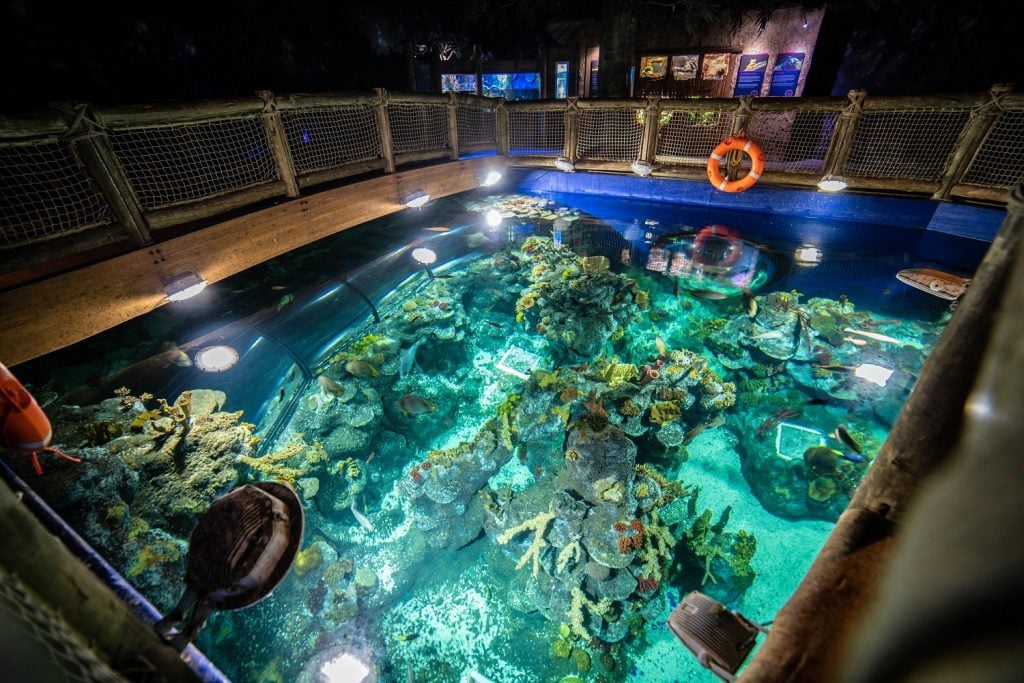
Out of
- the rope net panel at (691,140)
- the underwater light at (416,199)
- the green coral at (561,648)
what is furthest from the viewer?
the rope net panel at (691,140)

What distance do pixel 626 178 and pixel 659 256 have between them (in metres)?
3.85

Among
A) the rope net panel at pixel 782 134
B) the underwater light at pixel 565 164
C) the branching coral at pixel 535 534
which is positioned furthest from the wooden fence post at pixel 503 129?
the branching coral at pixel 535 534

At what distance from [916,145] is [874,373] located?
A: 6193mm

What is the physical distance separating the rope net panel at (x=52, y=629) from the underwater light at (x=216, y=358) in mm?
4174

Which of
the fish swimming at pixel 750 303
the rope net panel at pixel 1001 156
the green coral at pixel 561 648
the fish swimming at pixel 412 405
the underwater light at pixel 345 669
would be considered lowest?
the green coral at pixel 561 648

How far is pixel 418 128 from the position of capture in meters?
9.68

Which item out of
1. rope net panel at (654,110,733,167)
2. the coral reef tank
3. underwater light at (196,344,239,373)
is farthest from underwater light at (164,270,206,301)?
rope net panel at (654,110,733,167)

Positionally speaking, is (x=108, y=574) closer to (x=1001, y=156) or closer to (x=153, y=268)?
(x=153, y=268)

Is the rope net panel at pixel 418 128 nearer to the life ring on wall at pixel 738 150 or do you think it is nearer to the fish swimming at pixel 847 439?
the life ring on wall at pixel 738 150

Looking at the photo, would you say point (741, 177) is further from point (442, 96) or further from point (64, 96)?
point (64, 96)

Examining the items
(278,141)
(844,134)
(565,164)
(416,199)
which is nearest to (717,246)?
(844,134)

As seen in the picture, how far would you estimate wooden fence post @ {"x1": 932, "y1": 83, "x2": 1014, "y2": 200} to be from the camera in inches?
264

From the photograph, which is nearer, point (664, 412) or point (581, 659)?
point (581, 659)

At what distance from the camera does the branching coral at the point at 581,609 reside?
435cm
